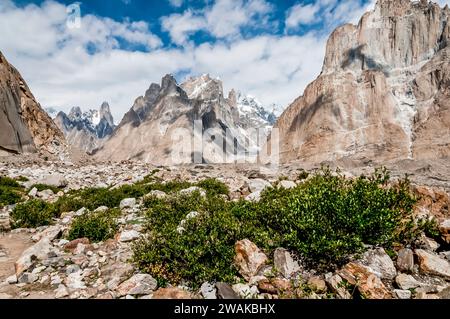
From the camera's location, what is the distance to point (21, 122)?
136 ft

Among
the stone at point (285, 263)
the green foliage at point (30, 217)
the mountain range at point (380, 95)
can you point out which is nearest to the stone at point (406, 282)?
the stone at point (285, 263)

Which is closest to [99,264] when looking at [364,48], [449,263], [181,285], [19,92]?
[181,285]

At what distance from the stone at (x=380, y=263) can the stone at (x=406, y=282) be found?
21 centimetres

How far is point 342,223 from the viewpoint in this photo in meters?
7.14

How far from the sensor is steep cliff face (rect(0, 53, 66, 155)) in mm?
37031

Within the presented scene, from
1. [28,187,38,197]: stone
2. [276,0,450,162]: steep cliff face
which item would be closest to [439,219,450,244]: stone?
[28,187,38,197]: stone

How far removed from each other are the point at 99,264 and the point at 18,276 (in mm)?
1680

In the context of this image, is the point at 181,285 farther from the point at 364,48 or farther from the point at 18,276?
the point at 364,48

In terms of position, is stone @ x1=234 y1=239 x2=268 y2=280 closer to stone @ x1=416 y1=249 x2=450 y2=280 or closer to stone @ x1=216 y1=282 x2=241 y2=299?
stone @ x1=216 y1=282 x2=241 y2=299

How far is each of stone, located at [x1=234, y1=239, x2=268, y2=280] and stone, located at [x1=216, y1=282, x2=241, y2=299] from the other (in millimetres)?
845

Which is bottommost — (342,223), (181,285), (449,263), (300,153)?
(181,285)

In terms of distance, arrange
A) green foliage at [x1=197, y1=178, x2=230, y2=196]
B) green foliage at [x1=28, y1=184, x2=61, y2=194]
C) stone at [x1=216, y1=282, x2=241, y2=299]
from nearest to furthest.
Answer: stone at [x1=216, y1=282, x2=241, y2=299] < green foliage at [x1=197, y1=178, x2=230, y2=196] < green foliage at [x1=28, y1=184, x2=61, y2=194]

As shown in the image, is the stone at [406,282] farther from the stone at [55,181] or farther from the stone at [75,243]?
the stone at [55,181]

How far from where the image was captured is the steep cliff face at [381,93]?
359 feet
